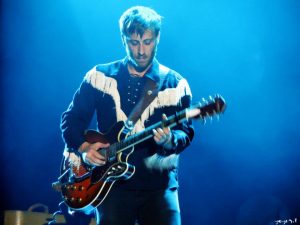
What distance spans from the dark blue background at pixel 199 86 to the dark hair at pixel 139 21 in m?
0.16

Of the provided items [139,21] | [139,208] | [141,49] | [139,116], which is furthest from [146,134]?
[139,21]

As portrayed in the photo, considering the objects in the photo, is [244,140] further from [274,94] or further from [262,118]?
[274,94]

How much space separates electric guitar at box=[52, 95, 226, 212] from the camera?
2.32 metres

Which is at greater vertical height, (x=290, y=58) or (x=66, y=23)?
(x=66, y=23)

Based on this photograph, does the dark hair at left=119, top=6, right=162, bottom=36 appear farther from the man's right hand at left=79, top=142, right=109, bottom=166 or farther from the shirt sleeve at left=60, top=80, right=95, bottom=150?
the man's right hand at left=79, top=142, right=109, bottom=166

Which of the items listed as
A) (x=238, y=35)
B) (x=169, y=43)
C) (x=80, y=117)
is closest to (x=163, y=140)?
(x=80, y=117)

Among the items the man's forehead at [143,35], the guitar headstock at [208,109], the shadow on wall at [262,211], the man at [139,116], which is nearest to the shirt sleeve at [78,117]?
the man at [139,116]

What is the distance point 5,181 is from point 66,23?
1.15 meters

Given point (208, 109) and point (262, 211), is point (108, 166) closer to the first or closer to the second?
point (208, 109)

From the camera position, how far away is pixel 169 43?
9.40 ft

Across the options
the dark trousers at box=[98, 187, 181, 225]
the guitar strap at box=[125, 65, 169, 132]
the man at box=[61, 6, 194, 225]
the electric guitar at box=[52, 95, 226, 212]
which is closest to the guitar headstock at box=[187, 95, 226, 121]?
the electric guitar at box=[52, 95, 226, 212]

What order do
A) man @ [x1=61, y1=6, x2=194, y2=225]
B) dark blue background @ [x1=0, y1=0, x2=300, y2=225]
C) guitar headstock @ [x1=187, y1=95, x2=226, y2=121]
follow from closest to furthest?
guitar headstock @ [x1=187, y1=95, x2=226, y2=121]
man @ [x1=61, y1=6, x2=194, y2=225]
dark blue background @ [x1=0, y1=0, x2=300, y2=225]

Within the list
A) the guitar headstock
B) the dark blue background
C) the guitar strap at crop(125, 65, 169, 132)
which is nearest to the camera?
the guitar headstock

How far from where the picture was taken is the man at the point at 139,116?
2367mm
